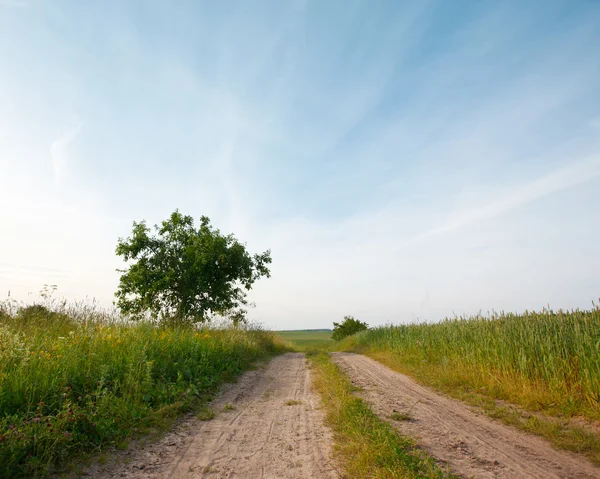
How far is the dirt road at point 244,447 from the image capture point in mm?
3871

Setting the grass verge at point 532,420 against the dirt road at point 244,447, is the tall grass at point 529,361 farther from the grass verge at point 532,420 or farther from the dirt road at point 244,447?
the dirt road at point 244,447

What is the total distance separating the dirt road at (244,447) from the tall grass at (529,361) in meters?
4.18

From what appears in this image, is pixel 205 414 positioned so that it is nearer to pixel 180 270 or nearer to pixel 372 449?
pixel 372 449

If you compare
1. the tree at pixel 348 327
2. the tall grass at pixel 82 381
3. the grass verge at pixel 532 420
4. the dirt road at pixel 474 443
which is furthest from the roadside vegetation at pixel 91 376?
the tree at pixel 348 327

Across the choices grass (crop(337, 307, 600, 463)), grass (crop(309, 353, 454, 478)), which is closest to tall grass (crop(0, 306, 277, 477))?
grass (crop(309, 353, 454, 478))

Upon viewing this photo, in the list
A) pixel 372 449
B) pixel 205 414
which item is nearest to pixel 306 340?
pixel 205 414

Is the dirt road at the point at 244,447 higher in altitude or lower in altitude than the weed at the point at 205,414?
lower

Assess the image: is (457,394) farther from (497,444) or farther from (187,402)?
(187,402)

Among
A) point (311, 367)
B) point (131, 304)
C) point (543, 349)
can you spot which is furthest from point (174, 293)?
point (543, 349)

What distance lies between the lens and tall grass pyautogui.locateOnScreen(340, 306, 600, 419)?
630 cm

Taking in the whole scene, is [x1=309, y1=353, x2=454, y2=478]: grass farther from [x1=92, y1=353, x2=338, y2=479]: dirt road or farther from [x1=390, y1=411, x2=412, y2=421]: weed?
[x1=390, y1=411, x2=412, y2=421]: weed

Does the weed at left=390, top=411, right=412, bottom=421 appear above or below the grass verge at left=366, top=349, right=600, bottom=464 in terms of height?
above

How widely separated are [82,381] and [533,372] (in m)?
8.76

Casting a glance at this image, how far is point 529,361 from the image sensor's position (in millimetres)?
7660
